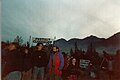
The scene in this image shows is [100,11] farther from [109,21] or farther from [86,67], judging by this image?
[86,67]

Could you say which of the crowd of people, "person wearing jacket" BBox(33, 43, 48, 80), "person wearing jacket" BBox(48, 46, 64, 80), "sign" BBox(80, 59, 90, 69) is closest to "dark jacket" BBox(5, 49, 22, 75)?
the crowd of people

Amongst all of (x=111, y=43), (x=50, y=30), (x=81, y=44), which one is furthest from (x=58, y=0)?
(x=111, y=43)

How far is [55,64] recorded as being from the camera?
2461 millimetres

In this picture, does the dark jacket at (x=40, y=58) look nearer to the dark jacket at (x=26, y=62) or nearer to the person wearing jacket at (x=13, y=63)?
the dark jacket at (x=26, y=62)

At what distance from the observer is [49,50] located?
2.46 meters

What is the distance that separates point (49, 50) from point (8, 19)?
505 mm

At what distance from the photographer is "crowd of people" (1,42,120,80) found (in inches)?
93.4

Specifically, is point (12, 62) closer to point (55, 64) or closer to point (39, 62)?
point (39, 62)

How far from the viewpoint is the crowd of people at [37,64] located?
2371 mm

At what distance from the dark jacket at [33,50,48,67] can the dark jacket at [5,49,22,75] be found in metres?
0.15

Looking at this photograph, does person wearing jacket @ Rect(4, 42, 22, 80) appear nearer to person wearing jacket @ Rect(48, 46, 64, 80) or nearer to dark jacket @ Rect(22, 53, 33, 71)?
dark jacket @ Rect(22, 53, 33, 71)

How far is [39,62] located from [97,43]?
62 cm

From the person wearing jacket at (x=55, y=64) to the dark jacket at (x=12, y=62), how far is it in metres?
0.31

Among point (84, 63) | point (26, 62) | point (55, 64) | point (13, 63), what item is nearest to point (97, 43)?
point (84, 63)
